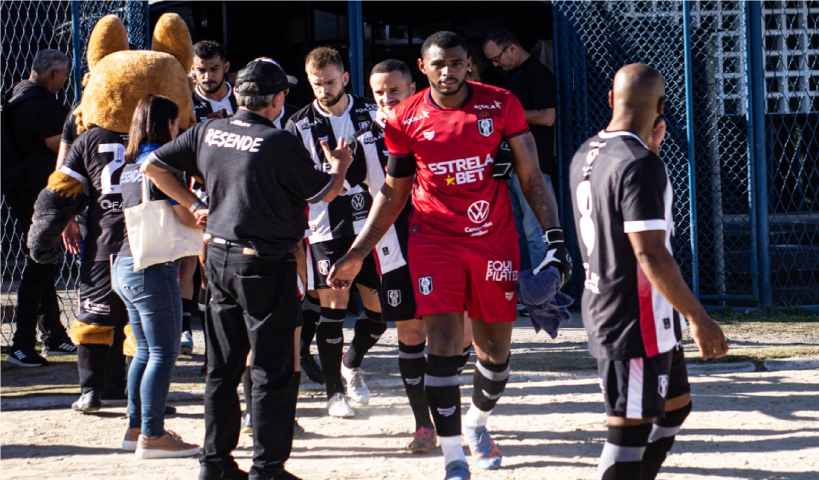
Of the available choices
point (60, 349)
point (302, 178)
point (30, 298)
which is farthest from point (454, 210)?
point (60, 349)

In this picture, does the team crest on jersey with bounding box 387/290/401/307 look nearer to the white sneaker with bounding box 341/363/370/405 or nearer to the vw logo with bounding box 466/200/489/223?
the vw logo with bounding box 466/200/489/223

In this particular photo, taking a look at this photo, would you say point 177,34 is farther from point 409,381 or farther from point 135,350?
point 409,381

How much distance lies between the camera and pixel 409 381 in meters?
4.80

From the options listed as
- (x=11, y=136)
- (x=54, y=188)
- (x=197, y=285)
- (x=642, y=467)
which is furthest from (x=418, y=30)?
(x=642, y=467)

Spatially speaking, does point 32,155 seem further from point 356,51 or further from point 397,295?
point 397,295

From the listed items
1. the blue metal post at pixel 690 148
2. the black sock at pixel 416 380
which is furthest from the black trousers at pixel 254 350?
the blue metal post at pixel 690 148

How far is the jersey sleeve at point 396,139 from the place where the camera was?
434cm

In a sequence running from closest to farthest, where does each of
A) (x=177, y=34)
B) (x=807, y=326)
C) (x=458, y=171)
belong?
1. (x=458, y=171)
2. (x=177, y=34)
3. (x=807, y=326)

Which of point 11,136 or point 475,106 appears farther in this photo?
point 11,136

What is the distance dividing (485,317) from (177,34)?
2967 mm

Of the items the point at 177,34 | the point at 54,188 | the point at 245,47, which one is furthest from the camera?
the point at 245,47

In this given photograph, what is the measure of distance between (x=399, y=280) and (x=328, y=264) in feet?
2.76

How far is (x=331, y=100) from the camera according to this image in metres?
5.29

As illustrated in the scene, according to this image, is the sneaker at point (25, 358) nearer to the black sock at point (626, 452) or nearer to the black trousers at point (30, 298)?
the black trousers at point (30, 298)
